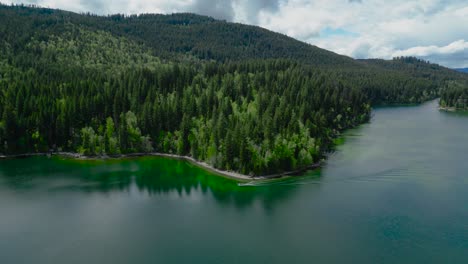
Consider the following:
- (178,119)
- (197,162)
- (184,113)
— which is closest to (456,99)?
(178,119)

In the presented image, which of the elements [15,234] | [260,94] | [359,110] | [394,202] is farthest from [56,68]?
[394,202]

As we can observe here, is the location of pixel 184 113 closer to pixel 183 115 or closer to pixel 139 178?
pixel 183 115

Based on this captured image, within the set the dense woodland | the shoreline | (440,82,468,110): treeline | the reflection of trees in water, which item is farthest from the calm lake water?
(440,82,468,110): treeline

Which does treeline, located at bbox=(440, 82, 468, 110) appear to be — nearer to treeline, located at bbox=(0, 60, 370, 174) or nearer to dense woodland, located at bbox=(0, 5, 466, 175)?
dense woodland, located at bbox=(0, 5, 466, 175)

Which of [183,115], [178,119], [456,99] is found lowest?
[178,119]

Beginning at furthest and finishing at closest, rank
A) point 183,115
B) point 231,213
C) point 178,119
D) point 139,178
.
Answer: point 178,119 < point 183,115 < point 139,178 < point 231,213

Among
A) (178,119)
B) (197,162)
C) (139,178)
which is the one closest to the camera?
(139,178)
